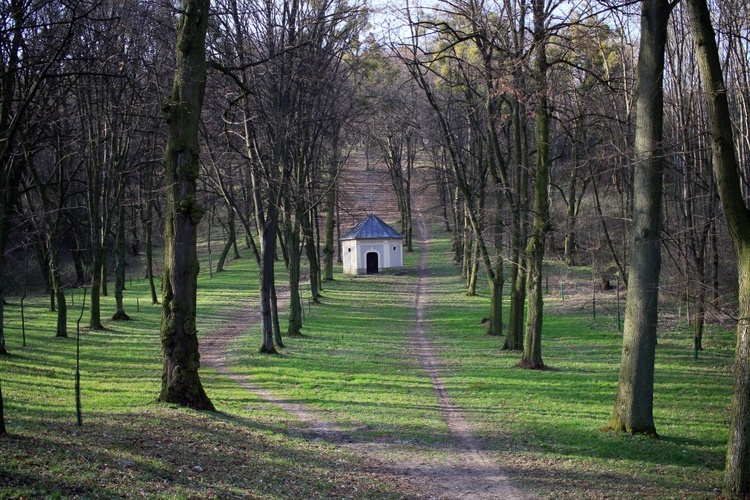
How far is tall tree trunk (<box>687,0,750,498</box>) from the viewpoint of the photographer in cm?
718

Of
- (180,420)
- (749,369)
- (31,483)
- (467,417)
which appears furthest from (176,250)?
(749,369)

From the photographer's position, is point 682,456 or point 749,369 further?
point 682,456

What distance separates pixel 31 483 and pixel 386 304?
89.9 ft

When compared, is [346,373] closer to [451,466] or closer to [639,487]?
[451,466]

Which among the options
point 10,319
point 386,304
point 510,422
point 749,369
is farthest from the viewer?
point 386,304

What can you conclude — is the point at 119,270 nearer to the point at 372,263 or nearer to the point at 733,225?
the point at 733,225

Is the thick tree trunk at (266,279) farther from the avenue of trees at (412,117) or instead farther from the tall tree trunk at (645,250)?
the tall tree trunk at (645,250)

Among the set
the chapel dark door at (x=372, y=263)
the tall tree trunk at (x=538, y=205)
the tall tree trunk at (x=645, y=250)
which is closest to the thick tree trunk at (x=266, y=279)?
the tall tree trunk at (x=538, y=205)

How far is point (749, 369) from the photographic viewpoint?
716cm

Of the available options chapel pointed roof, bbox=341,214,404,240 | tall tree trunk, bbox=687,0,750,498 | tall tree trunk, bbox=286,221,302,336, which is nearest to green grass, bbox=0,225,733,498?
tall tree trunk, bbox=687,0,750,498

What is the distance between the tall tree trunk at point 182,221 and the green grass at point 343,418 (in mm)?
577

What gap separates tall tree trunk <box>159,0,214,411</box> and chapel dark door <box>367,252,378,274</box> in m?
36.3

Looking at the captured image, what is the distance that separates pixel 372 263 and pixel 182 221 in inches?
1448

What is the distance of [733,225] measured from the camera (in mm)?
7461
